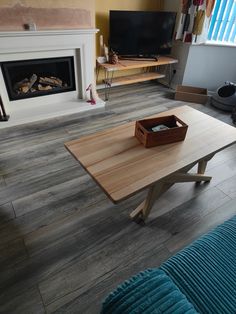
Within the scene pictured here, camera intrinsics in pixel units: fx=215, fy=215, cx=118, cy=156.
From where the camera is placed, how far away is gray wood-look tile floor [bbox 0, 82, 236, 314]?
1188 millimetres

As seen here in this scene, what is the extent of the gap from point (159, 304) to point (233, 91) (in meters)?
3.23

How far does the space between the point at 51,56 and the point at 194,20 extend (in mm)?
2095

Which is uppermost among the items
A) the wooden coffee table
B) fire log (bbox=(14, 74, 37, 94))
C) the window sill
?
the window sill

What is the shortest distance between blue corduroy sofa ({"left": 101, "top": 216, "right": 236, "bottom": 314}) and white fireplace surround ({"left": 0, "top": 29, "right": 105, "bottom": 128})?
2.32 meters

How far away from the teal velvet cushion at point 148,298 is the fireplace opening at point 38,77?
2542 mm

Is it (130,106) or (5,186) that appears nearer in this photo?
(5,186)

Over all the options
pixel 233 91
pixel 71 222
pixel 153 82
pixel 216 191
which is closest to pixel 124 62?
pixel 153 82

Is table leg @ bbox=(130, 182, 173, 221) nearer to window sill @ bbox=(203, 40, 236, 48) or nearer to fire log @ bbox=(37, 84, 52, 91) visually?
fire log @ bbox=(37, 84, 52, 91)

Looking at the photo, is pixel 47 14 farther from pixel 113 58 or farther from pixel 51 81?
pixel 113 58

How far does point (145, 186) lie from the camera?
1105mm

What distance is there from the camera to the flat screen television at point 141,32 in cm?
296

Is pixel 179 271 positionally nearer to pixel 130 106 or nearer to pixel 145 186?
pixel 145 186

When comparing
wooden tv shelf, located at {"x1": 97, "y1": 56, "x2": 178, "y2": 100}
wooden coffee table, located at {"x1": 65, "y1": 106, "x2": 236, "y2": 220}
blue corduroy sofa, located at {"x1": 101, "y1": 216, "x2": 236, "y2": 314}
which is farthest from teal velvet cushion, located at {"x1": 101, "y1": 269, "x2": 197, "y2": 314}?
wooden tv shelf, located at {"x1": 97, "y1": 56, "x2": 178, "y2": 100}

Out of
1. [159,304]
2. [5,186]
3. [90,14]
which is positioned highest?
[90,14]
